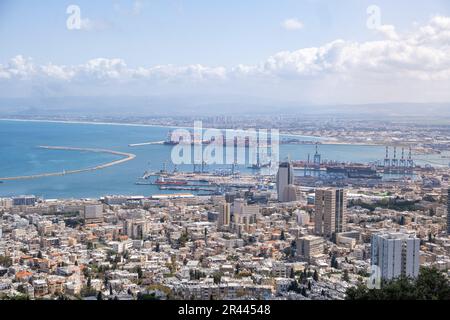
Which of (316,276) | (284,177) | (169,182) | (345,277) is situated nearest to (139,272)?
(316,276)

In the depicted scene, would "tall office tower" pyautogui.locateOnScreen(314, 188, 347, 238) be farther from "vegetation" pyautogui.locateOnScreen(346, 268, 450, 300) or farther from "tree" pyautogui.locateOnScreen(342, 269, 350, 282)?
"vegetation" pyautogui.locateOnScreen(346, 268, 450, 300)

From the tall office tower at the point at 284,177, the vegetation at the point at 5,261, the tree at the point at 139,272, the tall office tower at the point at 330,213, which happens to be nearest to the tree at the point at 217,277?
the tree at the point at 139,272

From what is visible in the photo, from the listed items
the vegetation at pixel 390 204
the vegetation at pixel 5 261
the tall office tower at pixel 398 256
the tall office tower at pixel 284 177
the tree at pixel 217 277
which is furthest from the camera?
the tall office tower at pixel 284 177

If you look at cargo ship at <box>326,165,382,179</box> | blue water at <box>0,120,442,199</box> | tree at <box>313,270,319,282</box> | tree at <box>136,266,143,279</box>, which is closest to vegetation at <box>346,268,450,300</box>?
tree at <box>313,270,319,282</box>

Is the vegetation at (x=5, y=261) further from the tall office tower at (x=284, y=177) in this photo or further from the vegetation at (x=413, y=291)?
the tall office tower at (x=284, y=177)

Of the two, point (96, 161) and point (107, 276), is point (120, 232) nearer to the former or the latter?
point (107, 276)

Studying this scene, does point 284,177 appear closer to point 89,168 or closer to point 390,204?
point 390,204
